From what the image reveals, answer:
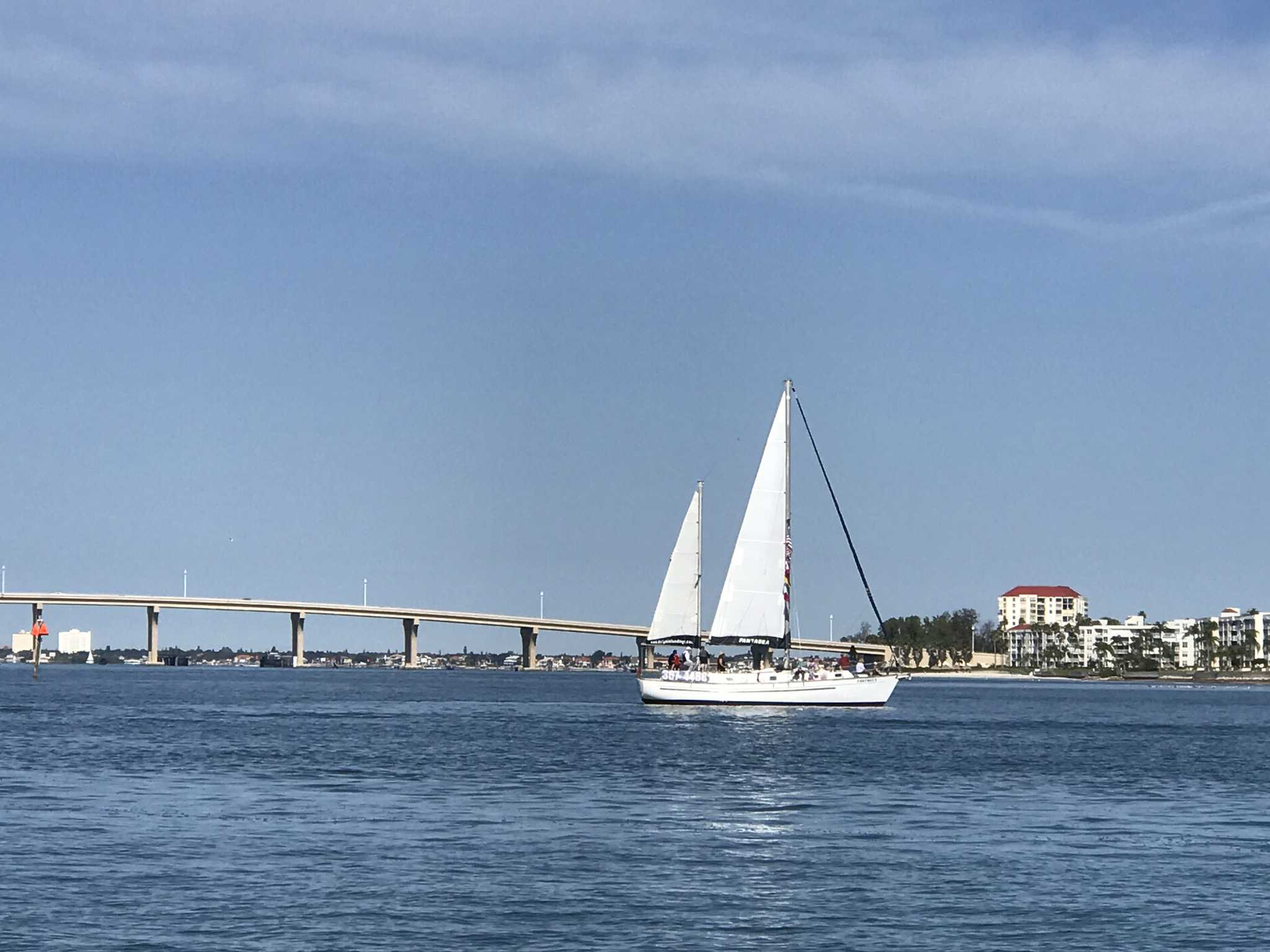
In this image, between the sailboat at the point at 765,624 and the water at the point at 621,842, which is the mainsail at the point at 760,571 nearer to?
the sailboat at the point at 765,624

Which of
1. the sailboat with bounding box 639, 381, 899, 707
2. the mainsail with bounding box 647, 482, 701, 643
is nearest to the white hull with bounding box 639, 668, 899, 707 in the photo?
the sailboat with bounding box 639, 381, 899, 707

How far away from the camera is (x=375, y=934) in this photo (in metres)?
24.2

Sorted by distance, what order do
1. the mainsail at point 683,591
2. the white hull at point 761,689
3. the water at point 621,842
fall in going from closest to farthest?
the water at point 621,842
the white hull at point 761,689
the mainsail at point 683,591

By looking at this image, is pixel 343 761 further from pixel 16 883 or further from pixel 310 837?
pixel 16 883

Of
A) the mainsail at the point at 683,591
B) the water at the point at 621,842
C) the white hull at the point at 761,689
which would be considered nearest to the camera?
the water at the point at 621,842

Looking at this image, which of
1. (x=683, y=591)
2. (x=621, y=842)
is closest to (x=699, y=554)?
(x=683, y=591)

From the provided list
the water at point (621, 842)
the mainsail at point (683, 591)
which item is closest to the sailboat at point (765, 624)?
the mainsail at point (683, 591)

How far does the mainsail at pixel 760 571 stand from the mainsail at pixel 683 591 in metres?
11.1

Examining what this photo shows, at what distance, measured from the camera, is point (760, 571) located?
9075 centimetres

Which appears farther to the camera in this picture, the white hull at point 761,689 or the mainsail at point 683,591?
the mainsail at point 683,591

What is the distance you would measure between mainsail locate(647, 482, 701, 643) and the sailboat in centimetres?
860

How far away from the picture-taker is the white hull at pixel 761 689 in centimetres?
8800

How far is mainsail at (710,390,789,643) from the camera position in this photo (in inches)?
3556

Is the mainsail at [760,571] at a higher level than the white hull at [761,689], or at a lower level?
higher
